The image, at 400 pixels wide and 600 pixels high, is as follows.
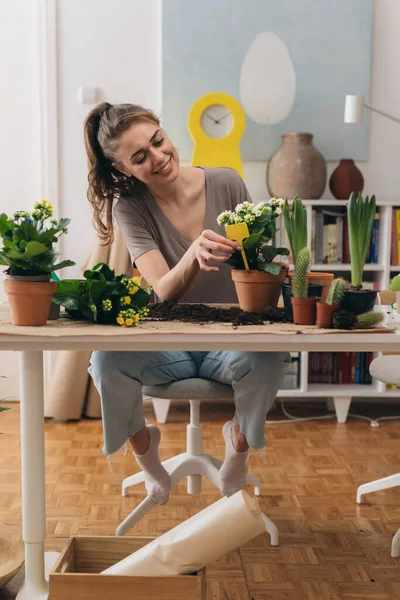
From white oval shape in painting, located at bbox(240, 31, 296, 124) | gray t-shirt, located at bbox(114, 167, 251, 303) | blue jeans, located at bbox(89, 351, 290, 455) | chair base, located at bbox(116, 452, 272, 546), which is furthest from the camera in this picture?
white oval shape in painting, located at bbox(240, 31, 296, 124)

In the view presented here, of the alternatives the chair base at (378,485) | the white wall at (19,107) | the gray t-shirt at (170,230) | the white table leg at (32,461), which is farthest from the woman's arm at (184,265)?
the white wall at (19,107)

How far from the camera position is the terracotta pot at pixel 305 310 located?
5.80 feet

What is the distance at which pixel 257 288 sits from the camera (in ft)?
6.14

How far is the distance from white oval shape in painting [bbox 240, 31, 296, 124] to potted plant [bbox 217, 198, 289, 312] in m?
1.99

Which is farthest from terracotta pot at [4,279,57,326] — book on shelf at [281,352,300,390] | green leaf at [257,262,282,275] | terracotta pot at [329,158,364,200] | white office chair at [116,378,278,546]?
terracotta pot at [329,158,364,200]

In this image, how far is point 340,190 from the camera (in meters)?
3.71

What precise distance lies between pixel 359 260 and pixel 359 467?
1365 mm

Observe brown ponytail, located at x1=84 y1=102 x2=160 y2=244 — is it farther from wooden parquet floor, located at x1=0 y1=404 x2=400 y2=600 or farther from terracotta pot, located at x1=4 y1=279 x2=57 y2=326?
wooden parquet floor, located at x1=0 y1=404 x2=400 y2=600

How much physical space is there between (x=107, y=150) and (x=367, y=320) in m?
0.97

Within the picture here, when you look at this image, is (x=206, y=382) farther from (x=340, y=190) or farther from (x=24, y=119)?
(x=24, y=119)

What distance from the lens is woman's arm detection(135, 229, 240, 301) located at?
186 cm

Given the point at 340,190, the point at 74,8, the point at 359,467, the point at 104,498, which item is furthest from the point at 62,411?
the point at 74,8

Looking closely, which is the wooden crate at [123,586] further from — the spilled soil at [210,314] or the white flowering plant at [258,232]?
the white flowering plant at [258,232]

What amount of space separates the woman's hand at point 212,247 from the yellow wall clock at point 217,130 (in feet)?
5.70
